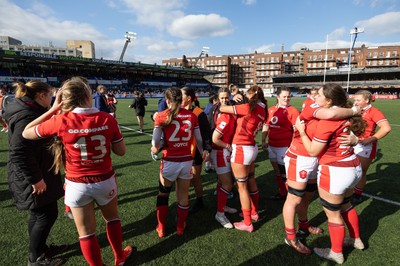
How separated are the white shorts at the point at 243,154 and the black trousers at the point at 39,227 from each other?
2372 millimetres

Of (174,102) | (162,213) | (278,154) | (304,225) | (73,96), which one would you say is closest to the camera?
(73,96)

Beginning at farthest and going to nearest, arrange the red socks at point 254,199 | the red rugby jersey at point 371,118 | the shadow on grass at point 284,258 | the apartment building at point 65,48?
the apartment building at point 65,48 < the red rugby jersey at point 371,118 < the red socks at point 254,199 < the shadow on grass at point 284,258

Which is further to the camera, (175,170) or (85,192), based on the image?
(175,170)

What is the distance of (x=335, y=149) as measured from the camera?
253 centimetres

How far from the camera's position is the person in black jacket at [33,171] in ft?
7.74

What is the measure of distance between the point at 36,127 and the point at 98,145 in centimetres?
55

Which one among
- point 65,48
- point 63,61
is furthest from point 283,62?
point 65,48

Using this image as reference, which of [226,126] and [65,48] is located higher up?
[65,48]

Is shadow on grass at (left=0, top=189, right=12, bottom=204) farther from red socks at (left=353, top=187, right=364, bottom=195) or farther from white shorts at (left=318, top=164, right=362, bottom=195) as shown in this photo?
red socks at (left=353, top=187, right=364, bottom=195)

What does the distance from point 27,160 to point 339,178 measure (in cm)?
324

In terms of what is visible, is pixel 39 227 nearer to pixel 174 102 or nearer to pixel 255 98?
pixel 174 102

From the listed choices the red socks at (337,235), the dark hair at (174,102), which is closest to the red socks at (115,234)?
the dark hair at (174,102)

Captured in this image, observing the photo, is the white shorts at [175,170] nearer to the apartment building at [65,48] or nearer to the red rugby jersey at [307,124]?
the red rugby jersey at [307,124]

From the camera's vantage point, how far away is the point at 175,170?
3.01 meters
